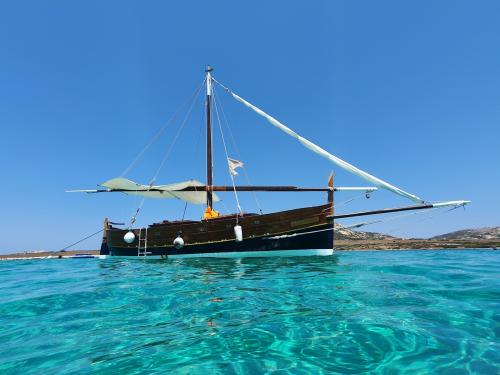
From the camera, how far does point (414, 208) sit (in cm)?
1606

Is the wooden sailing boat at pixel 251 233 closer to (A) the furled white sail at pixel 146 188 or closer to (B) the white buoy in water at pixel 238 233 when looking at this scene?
(B) the white buoy in water at pixel 238 233

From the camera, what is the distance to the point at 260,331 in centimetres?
420

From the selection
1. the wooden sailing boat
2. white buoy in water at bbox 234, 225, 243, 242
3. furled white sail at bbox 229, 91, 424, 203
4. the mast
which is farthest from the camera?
the mast

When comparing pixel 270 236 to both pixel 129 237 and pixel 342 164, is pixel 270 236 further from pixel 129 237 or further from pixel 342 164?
pixel 129 237

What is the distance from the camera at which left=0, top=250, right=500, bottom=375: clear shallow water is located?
327 centimetres

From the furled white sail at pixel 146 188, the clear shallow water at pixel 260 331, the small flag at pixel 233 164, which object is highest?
the small flag at pixel 233 164

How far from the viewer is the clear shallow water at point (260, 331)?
327 centimetres

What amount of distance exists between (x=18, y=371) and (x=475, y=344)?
5160mm

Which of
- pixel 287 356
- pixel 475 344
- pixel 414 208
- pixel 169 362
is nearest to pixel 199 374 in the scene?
pixel 169 362

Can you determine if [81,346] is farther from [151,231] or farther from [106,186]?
[106,186]

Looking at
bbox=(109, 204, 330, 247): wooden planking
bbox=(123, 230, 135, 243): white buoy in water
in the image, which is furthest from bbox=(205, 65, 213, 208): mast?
bbox=(123, 230, 135, 243): white buoy in water

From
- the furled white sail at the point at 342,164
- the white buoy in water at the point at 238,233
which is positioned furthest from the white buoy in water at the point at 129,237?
the furled white sail at the point at 342,164

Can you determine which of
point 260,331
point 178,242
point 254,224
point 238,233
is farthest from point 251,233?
point 260,331

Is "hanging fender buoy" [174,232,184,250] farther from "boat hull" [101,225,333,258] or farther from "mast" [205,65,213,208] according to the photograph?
"mast" [205,65,213,208]
